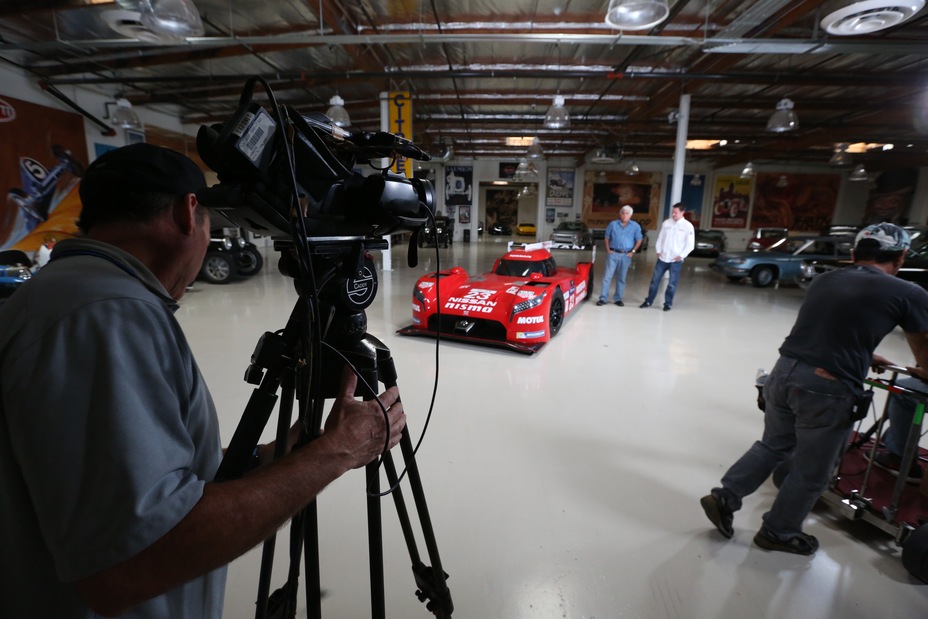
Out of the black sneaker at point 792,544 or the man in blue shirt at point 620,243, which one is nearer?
the black sneaker at point 792,544

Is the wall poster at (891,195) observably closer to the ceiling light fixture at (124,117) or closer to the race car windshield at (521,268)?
the race car windshield at (521,268)

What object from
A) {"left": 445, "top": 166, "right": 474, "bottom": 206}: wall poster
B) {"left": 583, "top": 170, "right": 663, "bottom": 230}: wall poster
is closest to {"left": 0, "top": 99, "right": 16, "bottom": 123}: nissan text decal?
{"left": 445, "top": 166, "right": 474, "bottom": 206}: wall poster

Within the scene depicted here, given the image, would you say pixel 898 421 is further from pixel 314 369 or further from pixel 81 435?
pixel 81 435

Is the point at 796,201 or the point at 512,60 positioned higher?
the point at 512,60

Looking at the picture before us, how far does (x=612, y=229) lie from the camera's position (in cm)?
694

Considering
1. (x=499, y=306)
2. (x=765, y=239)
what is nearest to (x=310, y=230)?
(x=499, y=306)

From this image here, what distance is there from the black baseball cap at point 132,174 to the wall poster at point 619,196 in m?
20.3

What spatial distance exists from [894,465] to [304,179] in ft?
10.3

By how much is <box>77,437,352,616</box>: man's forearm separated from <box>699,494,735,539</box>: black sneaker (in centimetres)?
196

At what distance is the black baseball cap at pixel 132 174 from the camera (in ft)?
2.36

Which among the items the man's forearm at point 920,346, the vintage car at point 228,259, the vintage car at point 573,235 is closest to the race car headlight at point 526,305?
the man's forearm at point 920,346

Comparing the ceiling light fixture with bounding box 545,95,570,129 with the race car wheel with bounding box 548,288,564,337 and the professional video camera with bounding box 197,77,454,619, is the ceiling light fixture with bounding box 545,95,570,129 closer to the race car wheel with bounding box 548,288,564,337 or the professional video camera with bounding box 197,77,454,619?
the race car wheel with bounding box 548,288,564,337

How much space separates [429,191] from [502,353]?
341 cm

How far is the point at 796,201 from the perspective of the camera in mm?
19109
